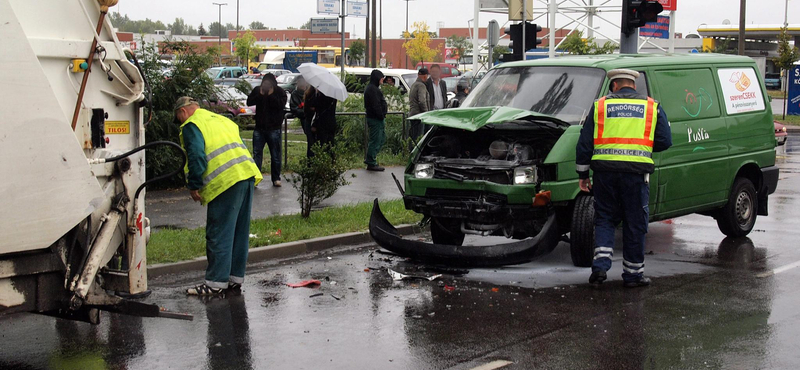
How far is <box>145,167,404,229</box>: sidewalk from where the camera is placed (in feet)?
35.5

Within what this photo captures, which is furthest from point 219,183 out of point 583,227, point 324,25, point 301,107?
point 324,25

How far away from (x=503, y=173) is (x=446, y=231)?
1041mm

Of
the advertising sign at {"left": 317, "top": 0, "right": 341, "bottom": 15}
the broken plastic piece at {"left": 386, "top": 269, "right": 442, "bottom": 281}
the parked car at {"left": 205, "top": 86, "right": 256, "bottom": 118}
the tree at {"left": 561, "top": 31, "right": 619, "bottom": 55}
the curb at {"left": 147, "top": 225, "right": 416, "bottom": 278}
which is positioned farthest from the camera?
the advertising sign at {"left": 317, "top": 0, "right": 341, "bottom": 15}

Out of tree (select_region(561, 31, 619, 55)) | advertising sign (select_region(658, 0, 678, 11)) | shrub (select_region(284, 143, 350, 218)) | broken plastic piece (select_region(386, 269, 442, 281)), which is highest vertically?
advertising sign (select_region(658, 0, 678, 11))

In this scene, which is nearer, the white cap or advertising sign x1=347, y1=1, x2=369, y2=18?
the white cap

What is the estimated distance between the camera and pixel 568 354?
582 cm

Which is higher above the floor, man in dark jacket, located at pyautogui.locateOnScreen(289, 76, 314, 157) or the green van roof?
the green van roof

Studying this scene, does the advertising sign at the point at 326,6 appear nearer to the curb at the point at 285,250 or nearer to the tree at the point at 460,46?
the curb at the point at 285,250

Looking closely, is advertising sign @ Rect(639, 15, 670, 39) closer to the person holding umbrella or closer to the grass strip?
the person holding umbrella

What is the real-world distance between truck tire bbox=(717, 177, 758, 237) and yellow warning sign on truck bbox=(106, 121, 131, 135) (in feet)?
22.4

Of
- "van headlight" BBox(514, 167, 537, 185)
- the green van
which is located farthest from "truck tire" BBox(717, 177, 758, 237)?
"van headlight" BBox(514, 167, 537, 185)

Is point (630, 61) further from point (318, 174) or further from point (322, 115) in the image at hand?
point (322, 115)

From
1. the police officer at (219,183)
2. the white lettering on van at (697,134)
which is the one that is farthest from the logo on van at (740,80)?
the police officer at (219,183)

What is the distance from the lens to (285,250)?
920 centimetres
